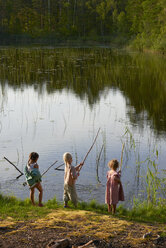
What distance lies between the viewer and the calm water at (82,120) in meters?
10.7

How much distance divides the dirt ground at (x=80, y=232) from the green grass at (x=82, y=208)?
0.33 meters

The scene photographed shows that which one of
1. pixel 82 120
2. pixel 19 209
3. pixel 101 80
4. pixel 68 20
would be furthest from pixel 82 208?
pixel 68 20

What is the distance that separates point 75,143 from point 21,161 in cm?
255

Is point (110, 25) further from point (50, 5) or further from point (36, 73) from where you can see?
point (36, 73)

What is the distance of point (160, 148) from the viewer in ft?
43.0

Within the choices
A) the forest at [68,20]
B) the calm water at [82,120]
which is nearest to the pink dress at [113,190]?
the calm water at [82,120]

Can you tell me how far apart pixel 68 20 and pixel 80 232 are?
9780 centimetres

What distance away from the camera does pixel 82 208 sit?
25.7ft

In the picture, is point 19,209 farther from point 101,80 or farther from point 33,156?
point 101,80

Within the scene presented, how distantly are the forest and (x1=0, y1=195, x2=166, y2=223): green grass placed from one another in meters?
70.5

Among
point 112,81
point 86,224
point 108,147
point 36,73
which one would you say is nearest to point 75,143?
point 108,147

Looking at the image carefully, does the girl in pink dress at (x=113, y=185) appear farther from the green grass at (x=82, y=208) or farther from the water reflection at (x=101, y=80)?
the water reflection at (x=101, y=80)

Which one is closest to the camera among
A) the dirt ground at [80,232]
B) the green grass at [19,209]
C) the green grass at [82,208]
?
the dirt ground at [80,232]

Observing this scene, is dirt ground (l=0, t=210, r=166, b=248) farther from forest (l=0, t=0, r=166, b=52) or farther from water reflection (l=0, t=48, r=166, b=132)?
forest (l=0, t=0, r=166, b=52)
